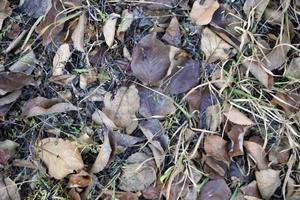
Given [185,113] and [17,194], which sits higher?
[185,113]

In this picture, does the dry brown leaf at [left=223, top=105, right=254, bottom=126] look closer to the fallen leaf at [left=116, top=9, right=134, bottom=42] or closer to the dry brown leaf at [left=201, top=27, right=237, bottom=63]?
the dry brown leaf at [left=201, top=27, right=237, bottom=63]

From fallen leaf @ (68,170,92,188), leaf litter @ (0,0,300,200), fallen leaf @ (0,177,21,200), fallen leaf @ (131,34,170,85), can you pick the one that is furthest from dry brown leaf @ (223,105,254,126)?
fallen leaf @ (0,177,21,200)

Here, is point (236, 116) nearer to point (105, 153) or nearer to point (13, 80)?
point (105, 153)

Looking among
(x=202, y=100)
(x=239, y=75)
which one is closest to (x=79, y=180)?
(x=202, y=100)

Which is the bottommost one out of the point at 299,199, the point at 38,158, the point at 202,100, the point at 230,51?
the point at 299,199

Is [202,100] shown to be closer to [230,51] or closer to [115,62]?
[230,51]

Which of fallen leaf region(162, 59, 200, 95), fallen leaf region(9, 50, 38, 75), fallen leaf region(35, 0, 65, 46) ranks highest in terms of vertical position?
fallen leaf region(35, 0, 65, 46)
